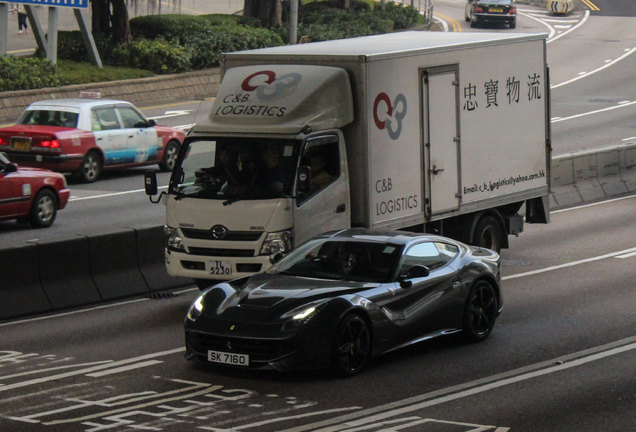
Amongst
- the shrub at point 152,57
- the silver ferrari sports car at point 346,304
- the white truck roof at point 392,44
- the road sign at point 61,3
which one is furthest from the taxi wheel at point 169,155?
the silver ferrari sports car at point 346,304

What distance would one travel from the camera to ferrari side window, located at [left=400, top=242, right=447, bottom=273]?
12.9 metres

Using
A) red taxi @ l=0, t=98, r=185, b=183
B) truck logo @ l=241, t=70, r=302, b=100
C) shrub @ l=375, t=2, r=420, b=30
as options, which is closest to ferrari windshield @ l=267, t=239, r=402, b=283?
truck logo @ l=241, t=70, r=302, b=100

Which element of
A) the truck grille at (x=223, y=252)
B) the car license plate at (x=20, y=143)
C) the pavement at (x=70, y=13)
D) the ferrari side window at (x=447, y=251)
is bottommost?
the pavement at (x=70, y=13)

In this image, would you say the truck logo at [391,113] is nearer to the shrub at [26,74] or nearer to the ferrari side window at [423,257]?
the ferrari side window at [423,257]

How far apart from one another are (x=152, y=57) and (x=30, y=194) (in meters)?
21.0

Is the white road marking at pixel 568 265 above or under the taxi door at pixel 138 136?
under

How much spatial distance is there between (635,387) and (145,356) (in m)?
4.98

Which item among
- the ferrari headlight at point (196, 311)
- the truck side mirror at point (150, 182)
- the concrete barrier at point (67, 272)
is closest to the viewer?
the ferrari headlight at point (196, 311)

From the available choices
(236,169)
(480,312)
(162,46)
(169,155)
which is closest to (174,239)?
(236,169)

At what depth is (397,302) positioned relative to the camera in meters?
12.5

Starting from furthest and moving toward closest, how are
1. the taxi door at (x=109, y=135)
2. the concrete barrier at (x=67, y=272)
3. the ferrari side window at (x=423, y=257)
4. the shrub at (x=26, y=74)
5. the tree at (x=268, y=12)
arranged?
the tree at (x=268, y=12), the shrub at (x=26, y=74), the taxi door at (x=109, y=135), the concrete barrier at (x=67, y=272), the ferrari side window at (x=423, y=257)

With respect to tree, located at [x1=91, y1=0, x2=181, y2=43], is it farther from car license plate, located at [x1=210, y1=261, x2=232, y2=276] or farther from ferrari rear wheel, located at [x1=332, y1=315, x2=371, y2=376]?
ferrari rear wheel, located at [x1=332, y1=315, x2=371, y2=376]

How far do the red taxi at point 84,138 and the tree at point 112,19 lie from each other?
15.0 meters

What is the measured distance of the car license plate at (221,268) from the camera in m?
14.7
